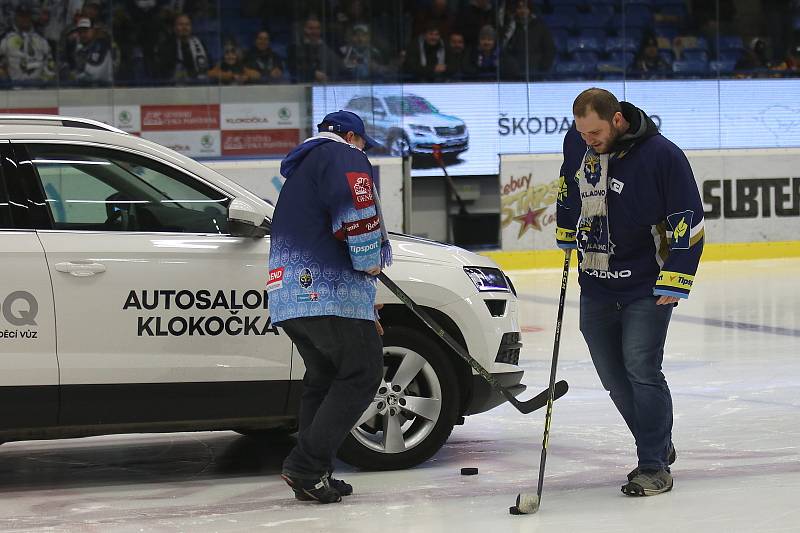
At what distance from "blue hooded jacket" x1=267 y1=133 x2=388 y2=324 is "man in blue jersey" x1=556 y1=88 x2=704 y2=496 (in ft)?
2.81

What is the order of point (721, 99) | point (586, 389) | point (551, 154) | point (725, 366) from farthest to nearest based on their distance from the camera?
point (721, 99) < point (551, 154) < point (725, 366) < point (586, 389)

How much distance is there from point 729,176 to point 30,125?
43.4 ft

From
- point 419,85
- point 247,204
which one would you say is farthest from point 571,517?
point 419,85

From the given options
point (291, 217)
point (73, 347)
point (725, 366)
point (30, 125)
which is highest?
point (30, 125)

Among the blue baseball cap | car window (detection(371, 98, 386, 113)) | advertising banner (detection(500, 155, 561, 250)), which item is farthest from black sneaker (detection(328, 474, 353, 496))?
car window (detection(371, 98, 386, 113))

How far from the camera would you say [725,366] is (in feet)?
29.5

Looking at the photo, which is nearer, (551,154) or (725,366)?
(725,366)

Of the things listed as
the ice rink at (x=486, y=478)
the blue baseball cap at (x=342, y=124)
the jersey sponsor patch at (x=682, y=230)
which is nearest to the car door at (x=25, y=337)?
the ice rink at (x=486, y=478)

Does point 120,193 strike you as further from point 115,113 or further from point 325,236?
point 115,113

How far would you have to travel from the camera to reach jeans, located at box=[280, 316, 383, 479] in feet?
16.6

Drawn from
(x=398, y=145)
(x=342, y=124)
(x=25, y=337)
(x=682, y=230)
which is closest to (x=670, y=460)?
(x=682, y=230)

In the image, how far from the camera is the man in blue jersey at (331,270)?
16.3 ft

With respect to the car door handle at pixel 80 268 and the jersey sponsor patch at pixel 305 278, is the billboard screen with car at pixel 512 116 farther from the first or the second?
the jersey sponsor patch at pixel 305 278

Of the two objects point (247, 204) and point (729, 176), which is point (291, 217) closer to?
point (247, 204)
